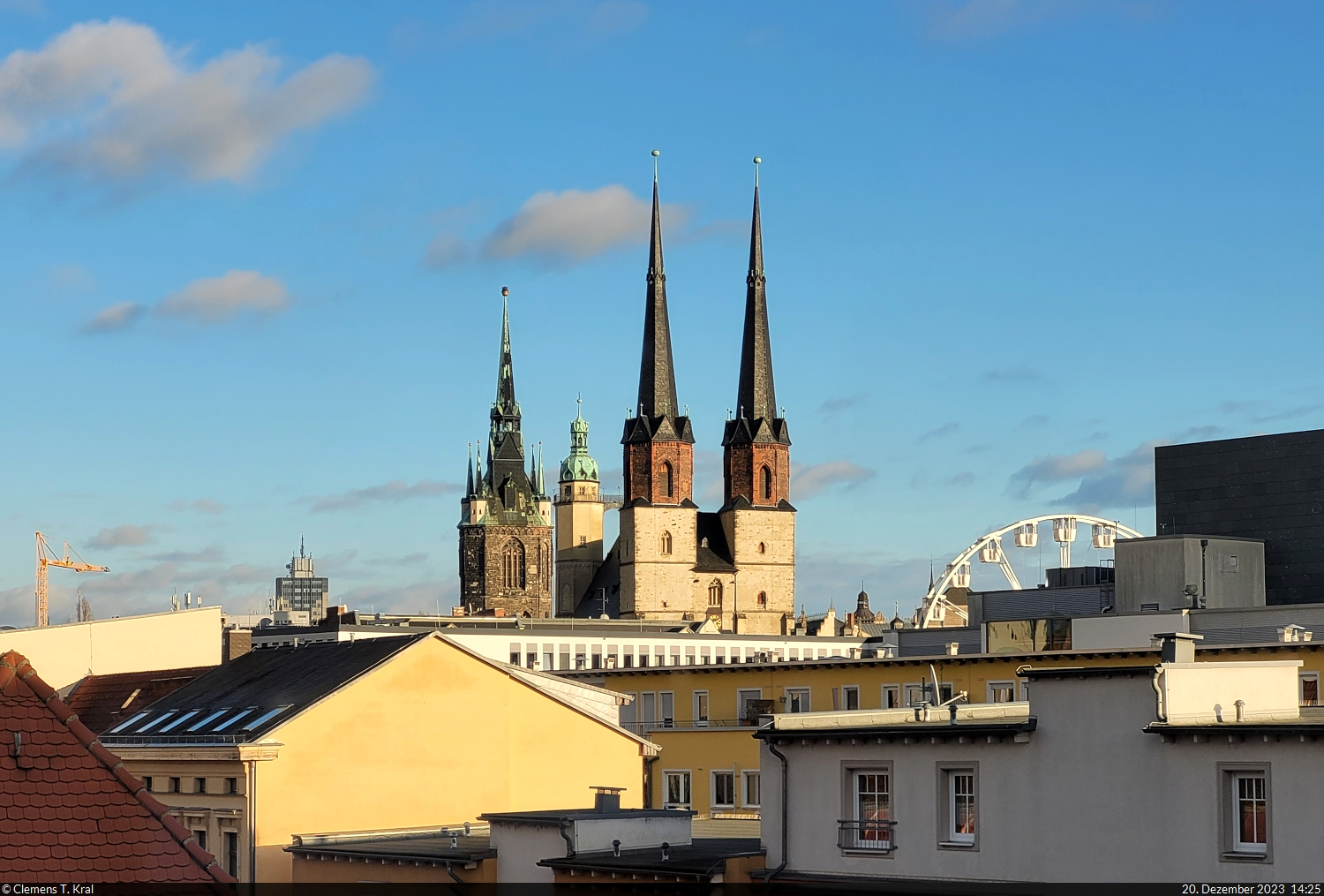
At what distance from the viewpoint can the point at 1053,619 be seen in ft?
214

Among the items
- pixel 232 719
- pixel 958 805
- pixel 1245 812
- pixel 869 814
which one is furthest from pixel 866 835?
pixel 232 719

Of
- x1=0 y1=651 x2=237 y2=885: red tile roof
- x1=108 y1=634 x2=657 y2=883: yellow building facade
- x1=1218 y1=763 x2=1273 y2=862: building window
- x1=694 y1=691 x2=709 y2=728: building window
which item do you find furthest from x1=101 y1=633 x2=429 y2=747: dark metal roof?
x1=0 y1=651 x2=237 y2=885: red tile roof

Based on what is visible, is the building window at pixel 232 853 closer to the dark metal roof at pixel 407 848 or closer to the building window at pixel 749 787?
the dark metal roof at pixel 407 848

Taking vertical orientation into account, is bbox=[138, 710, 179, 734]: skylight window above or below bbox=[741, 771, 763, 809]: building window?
above

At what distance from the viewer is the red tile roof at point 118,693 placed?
53031mm

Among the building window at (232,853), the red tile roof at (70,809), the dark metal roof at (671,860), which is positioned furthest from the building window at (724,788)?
the red tile roof at (70,809)

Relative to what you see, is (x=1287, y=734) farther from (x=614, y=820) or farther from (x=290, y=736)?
(x=290, y=736)

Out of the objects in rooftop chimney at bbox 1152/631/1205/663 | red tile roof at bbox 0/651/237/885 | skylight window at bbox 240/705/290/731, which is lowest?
skylight window at bbox 240/705/290/731

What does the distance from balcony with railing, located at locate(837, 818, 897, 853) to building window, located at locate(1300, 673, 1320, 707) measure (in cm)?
2292

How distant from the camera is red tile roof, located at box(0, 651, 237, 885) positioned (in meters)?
13.0

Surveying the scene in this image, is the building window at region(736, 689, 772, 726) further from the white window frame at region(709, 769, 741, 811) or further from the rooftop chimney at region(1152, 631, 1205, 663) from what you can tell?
the rooftop chimney at region(1152, 631, 1205, 663)

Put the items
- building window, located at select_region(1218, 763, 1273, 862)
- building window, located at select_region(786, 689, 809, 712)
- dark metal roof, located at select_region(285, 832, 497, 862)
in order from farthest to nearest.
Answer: building window, located at select_region(786, 689, 809, 712), dark metal roof, located at select_region(285, 832, 497, 862), building window, located at select_region(1218, 763, 1273, 862)

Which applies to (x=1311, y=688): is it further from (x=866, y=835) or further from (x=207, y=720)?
(x=207, y=720)

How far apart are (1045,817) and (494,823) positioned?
1160 centimetres
